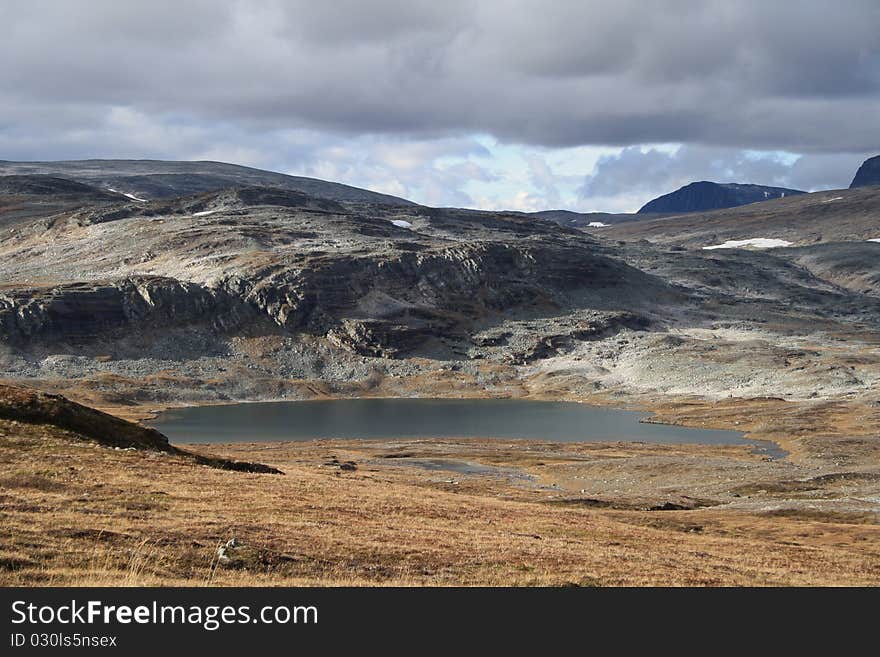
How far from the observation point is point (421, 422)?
13450cm

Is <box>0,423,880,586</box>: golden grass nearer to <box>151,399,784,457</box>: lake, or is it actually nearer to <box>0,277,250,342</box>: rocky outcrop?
<box>151,399,784,457</box>: lake

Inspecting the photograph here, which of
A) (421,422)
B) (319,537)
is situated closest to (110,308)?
(421,422)

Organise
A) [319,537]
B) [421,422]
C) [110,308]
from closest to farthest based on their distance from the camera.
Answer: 1. [319,537]
2. [421,422]
3. [110,308]

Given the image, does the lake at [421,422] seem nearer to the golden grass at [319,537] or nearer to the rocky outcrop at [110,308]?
the rocky outcrop at [110,308]

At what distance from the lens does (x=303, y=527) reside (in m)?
30.2

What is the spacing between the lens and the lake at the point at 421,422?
119125 mm

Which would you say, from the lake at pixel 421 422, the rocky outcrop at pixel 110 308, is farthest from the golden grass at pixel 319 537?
the rocky outcrop at pixel 110 308

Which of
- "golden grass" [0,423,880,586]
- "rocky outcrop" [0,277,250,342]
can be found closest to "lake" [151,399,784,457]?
"rocky outcrop" [0,277,250,342]

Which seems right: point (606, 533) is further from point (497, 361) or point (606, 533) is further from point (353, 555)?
point (497, 361)

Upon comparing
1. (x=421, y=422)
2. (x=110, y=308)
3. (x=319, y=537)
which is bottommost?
(x=421, y=422)

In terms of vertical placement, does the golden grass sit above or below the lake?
above

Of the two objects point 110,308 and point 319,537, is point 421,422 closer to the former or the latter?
point 110,308

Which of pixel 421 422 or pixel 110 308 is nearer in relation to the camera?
pixel 421 422

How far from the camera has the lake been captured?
119 meters
